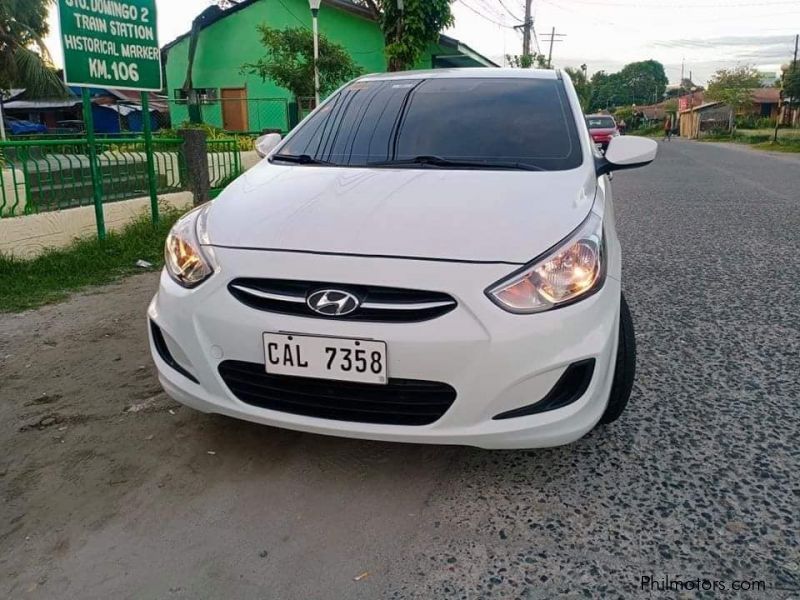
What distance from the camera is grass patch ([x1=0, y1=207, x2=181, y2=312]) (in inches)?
196

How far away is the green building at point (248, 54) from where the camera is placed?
67.0 ft

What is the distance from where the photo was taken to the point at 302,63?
16766 millimetres

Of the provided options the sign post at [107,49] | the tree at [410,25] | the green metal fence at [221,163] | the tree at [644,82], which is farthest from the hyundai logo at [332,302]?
the tree at [644,82]

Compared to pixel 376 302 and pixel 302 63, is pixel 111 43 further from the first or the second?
pixel 302 63

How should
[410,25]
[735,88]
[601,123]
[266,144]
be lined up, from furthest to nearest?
[735,88] < [601,123] < [410,25] < [266,144]

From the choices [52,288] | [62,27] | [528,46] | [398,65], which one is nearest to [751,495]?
[52,288]

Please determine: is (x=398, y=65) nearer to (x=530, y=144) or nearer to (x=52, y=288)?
(x=52, y=288)

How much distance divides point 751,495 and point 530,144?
1.71m

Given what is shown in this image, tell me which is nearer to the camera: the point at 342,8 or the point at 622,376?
the point at 622,376

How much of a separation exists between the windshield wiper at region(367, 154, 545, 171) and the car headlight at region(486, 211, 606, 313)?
644mm

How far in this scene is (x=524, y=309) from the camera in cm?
210

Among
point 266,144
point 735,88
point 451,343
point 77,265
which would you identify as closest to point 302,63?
point 77,265

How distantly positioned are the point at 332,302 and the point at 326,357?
0.58ft

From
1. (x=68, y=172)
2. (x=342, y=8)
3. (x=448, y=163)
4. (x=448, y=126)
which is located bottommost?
(x=68, y=172)
